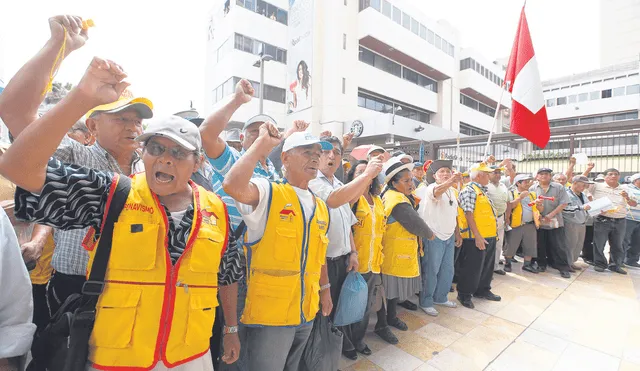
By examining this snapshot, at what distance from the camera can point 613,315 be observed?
14.1 ft

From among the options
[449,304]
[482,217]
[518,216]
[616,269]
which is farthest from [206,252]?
[616,269]

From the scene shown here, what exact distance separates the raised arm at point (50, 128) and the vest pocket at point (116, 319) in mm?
515

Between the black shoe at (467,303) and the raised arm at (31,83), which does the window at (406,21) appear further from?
the raised arm at (31,83)

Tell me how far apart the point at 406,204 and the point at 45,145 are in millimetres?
3233

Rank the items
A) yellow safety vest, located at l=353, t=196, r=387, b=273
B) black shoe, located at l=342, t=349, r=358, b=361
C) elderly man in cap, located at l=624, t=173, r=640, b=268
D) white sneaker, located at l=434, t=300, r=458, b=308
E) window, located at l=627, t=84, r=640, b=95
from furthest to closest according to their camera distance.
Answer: window, located at l=627, t=84, r=640, b=95
elderly man in cap, located at l=624, t=173, r=640, b=268
white sneaker, located at l=434, t=300, r=458, b=308
yellow safety vest, located at l=353, t=196, r=387, b=273
black shoe, located at l=342, t=349, r=358, b=361

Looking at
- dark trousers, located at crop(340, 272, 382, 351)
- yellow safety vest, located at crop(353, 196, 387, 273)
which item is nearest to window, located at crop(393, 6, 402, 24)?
yellow safety vest, located at crop(353, 196, 387, 273)

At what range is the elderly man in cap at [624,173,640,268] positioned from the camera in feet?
22.8

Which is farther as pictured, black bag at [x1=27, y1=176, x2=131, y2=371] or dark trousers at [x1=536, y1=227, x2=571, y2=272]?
dark trousers at [x1=536, y1=227, x2=571, y2=272]

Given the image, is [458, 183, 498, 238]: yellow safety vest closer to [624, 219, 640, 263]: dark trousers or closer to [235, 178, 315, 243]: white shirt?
[235, 178, 315, 243]: white shirt

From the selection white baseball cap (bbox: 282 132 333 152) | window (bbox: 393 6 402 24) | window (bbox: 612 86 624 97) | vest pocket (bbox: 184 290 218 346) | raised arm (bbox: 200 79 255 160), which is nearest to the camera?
vest pocket (bbox: 184 290 218 346)

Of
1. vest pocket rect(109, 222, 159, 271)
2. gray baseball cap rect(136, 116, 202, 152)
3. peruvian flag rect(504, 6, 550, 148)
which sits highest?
peruvian flag rect(504, 6, 550, 148)

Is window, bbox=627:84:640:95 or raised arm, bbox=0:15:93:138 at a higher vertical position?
window, bbox=627:84:640:95

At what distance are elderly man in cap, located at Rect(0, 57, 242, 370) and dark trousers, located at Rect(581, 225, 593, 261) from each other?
8.84 m

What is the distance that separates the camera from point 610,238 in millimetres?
6738
